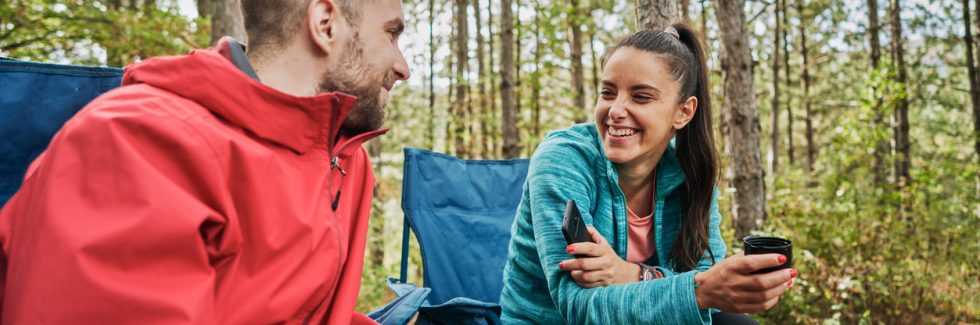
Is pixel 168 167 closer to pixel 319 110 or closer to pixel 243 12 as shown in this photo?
pixel 319 110

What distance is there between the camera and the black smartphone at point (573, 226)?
1406 mm

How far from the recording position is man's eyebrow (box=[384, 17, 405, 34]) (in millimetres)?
1415

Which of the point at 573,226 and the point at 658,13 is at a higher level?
the point at 658,13

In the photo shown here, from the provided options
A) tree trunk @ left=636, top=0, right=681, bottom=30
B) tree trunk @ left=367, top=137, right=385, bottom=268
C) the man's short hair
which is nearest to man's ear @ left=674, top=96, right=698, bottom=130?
tree trunk @ left=636, top=0, right=681, bottom=30

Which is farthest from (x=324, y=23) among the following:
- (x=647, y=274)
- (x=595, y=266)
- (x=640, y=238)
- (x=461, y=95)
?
(x=461, y=95)

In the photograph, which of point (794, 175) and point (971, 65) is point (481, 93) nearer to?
point (794, 175)

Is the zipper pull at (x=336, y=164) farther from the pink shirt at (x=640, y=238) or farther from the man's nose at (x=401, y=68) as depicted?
the pink shirt at (x=640, y=238)

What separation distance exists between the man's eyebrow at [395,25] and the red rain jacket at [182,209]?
25 centimetres

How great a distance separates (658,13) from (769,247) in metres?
1.78

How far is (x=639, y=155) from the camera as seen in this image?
1805mm

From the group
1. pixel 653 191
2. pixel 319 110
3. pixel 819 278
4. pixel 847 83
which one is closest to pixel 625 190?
pixel 653 191

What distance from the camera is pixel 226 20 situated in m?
4.75

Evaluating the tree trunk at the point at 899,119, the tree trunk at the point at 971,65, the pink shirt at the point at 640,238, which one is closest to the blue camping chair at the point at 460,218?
A: the pink shirt at the point at 640,238

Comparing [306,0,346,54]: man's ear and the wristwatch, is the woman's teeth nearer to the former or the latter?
the wristwatch
